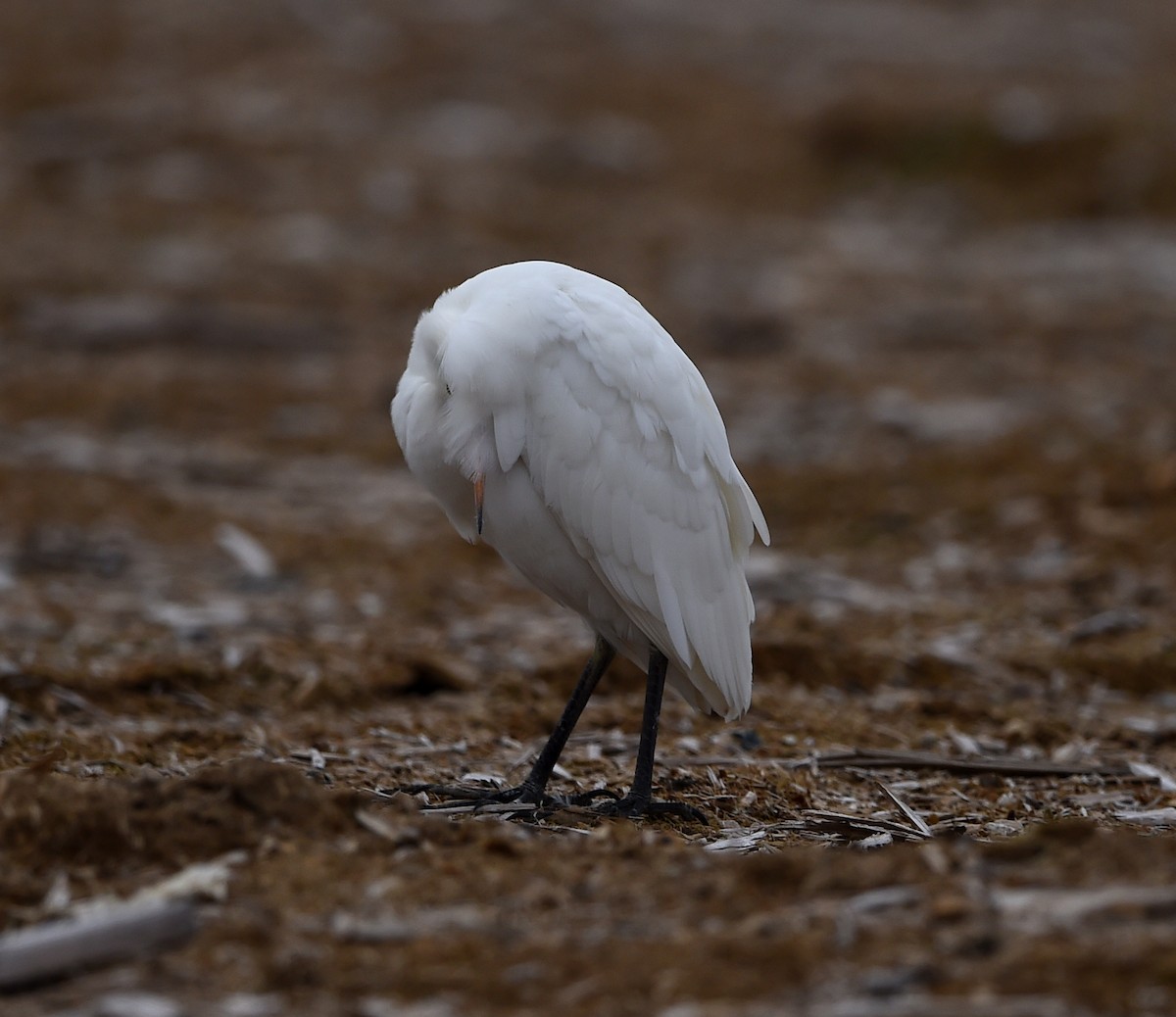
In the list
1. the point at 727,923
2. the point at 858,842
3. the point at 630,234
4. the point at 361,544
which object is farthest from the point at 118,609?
the point at 630,234

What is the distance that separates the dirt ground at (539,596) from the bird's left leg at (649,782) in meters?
0.11

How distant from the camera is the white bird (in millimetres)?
4559

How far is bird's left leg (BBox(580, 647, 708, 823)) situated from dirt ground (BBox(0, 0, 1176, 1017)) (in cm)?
11

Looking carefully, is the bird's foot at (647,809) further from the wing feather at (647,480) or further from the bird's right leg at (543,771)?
the wing feather at (647,480)

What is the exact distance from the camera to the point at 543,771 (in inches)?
193

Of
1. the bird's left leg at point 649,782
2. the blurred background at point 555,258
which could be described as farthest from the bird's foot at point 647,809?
the blurred background at point 555,258

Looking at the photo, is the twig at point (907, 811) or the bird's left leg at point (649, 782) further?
the bird's left leg at point (649, 782)

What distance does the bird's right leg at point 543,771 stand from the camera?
4.80 meters

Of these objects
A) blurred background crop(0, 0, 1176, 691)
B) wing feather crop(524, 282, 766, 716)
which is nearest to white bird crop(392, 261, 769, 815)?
wing feather crop(524, 282, 766, 716)

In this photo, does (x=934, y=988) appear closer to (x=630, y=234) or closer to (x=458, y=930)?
(x=458, y=930)

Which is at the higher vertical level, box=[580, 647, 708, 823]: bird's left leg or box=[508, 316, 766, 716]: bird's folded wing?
box=[508, 316, 766, 716]: bird's folded wing

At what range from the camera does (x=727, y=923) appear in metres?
3.33

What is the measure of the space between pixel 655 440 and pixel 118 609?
3.90m

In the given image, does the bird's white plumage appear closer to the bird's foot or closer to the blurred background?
the bird's foot
